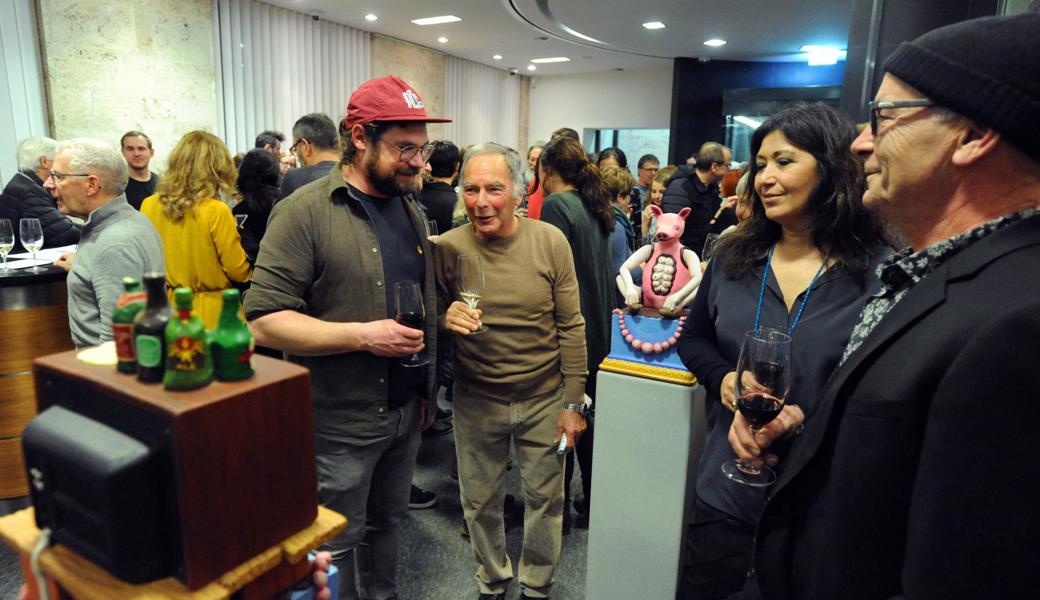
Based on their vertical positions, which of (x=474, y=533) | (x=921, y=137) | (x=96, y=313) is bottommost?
(x=474, y=533)

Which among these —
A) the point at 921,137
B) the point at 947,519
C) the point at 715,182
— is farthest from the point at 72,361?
the point at 715,182

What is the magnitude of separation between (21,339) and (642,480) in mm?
2657

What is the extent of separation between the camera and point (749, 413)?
3.92 ft

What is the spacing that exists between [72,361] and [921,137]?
1214 millimetres

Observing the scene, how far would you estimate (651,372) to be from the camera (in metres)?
1.93

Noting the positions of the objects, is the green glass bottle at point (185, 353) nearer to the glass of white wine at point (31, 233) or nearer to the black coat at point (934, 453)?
the black coat at point (934, 453)

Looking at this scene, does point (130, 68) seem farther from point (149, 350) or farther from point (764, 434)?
point (764, 434)

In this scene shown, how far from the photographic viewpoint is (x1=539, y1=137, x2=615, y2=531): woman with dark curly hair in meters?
2.63

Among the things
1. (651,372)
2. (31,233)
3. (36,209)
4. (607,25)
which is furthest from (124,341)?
(607,25)

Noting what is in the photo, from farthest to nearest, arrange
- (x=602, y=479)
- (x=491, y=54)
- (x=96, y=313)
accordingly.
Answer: (x=491, y=54) < (x=96, y=313) < (x=602, y=479)

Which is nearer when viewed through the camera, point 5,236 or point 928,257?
point 928,257

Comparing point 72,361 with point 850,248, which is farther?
point 850,248

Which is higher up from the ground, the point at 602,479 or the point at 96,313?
the point at 96,313

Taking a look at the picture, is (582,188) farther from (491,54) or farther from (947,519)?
(491,54)
